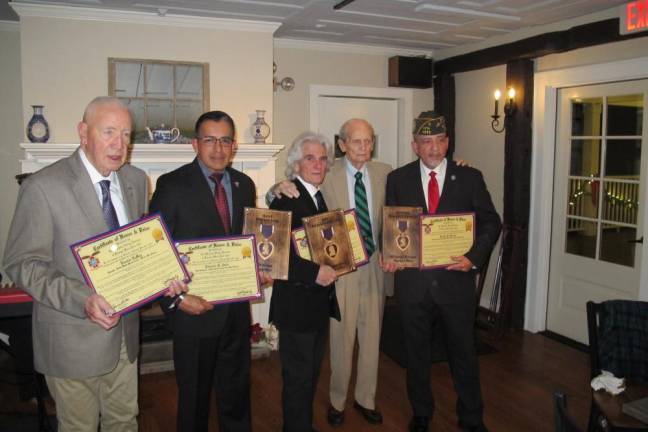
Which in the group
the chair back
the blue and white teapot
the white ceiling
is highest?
the white ceiling

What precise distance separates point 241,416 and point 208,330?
→ 52cm

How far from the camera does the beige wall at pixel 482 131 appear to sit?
16.1ft

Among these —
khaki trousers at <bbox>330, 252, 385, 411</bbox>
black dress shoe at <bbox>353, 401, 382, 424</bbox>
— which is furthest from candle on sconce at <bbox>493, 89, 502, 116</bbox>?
black dress shoe at <bbox>353, 401, 382, 424</bbox>

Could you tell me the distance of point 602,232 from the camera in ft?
13.7

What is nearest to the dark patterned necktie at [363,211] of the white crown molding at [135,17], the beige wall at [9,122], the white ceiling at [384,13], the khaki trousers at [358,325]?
the khaki trousers at [358,325]

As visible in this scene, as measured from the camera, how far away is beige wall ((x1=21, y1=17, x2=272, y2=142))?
12.6 ft

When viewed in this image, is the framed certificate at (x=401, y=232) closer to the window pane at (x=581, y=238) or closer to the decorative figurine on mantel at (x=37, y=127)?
the window pane at (x=581, y=238)

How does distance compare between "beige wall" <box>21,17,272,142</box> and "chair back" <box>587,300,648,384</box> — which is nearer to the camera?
"chair back" <box>587,300,648,384</box>

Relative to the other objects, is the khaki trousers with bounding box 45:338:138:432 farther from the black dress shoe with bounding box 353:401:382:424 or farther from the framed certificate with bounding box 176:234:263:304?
the black dress shoe with bounding box 353:401:382:424

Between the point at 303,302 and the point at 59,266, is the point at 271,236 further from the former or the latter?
the point at 59,266

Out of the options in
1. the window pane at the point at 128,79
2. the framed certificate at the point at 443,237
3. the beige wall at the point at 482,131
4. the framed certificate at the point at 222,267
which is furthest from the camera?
the beige wall at the point at 482,131

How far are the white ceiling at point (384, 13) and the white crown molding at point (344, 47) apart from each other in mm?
190

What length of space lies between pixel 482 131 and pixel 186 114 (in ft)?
9.03

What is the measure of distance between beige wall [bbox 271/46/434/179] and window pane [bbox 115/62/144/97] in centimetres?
130
